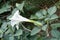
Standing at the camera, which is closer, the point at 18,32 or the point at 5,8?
the point at 18,32

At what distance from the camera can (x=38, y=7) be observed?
1663 millimetres

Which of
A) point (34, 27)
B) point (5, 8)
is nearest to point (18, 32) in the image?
point (34, 27)

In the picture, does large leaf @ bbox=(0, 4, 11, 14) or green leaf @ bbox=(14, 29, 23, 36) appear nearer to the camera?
green leaf @ bbox=(14, 29, 23, 36)

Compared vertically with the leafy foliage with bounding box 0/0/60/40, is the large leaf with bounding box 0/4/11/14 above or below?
above

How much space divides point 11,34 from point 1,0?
1.62 feet

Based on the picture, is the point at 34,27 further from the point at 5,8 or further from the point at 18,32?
the point at 5,8

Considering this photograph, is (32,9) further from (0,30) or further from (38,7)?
(0,30)

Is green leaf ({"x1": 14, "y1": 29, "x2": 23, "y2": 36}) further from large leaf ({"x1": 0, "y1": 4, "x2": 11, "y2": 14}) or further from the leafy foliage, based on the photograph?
large leaf ({"x1": 0, "y1": 4, "x2": 11, "y2": 14})

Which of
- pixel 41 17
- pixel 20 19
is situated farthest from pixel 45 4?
pixel 20 19

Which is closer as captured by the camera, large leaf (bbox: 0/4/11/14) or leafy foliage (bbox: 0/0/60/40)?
leafy foliage (bbox: 0/0/60/40)

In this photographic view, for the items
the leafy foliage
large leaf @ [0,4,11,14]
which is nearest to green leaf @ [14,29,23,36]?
the leafy foliage

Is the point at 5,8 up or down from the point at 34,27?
up

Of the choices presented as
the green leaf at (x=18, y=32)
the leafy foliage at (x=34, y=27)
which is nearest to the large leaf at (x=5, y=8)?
the leafy foliage at (x=34, y=27)

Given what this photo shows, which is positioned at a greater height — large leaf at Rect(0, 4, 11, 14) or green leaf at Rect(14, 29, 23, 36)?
large leaf at Rect(0, 4, 11, 14)
